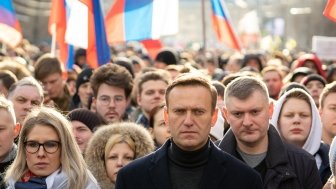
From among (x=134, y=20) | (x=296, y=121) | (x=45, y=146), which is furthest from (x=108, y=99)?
(x=134, y=20)

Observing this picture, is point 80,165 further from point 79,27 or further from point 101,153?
point 79,27

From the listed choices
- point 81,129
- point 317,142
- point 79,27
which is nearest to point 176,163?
point 317,142

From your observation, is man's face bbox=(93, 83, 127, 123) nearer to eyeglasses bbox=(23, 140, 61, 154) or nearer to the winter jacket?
the winter jacket

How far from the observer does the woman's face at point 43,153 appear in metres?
7.98

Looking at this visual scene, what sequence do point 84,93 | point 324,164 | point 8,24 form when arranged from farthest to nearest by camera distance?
1. point 8,24
2. point 84,93
3. point 324,164

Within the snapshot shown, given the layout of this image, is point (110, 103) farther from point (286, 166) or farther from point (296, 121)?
point (286, 166)

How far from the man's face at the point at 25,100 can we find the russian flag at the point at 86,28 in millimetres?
3167

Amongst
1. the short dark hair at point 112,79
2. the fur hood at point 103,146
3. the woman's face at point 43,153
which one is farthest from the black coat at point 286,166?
the short dark hair at point 112,79

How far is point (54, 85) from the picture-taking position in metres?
13.1

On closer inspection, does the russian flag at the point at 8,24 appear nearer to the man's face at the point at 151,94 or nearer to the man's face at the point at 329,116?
the man's face at the point at 151,94

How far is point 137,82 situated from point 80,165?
15.7 feet

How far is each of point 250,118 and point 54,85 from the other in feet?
16.7

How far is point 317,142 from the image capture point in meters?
9.70

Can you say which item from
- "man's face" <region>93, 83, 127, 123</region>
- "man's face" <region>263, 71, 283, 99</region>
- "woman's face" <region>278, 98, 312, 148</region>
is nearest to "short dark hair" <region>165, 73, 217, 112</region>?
"woman's face" <region>278, 98, 312, 148</region>
